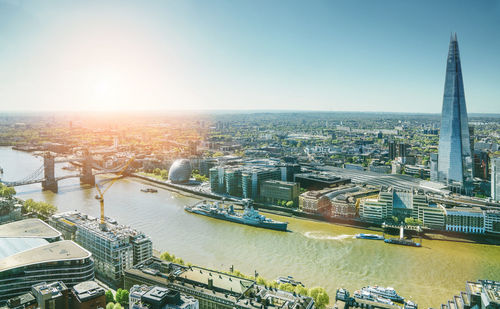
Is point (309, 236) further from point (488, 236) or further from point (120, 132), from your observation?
point (120, 132)

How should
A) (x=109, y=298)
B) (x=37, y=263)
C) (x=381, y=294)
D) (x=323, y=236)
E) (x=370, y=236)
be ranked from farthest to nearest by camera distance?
(x=323, y=236) → (x=370, y=236) → (x=381, y=294) → (x=109, y=298) → (x=37, y=263)

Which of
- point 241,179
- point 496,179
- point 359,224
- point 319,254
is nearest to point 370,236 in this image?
point 359,224

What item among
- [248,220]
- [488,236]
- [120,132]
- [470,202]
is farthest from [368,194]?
[120,132]

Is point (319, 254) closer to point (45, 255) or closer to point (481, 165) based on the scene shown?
point (45, 255)

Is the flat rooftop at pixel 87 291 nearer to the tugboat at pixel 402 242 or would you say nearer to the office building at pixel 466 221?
the tugboat at pixel 402 242

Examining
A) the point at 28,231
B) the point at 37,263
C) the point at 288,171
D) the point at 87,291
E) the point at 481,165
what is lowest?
the point at 87,291
